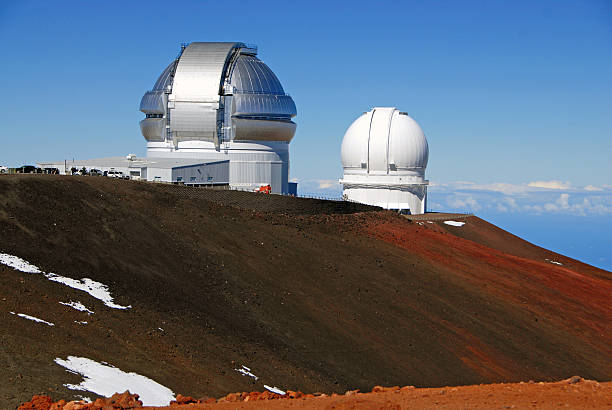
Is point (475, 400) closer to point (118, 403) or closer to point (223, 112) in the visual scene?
point (118, 403)

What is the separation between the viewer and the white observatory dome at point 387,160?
189 ft

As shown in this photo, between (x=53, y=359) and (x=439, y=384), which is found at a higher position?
(x=53, y=359)

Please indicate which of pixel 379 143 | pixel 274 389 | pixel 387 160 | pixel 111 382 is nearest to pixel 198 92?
pixel 379 143

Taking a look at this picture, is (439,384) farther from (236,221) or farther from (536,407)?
(236,221)

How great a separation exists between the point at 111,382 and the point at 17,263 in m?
6.87

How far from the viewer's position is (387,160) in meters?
57.8

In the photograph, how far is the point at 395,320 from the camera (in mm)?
26328

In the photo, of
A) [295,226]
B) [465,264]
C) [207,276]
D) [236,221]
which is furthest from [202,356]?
[465,264]

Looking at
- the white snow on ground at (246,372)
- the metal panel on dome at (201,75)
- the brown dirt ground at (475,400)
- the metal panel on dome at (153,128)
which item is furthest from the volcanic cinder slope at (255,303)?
the metal panel on dome at (153,128)

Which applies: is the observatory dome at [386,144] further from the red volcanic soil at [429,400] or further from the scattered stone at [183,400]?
the scattered stone at [183,400]

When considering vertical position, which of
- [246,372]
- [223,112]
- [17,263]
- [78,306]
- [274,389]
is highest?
[223,112]

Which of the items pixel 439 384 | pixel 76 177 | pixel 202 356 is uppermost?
pixel 76 177

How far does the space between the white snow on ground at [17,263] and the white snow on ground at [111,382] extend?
17.0ft

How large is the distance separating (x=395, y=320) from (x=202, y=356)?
9.44 m
